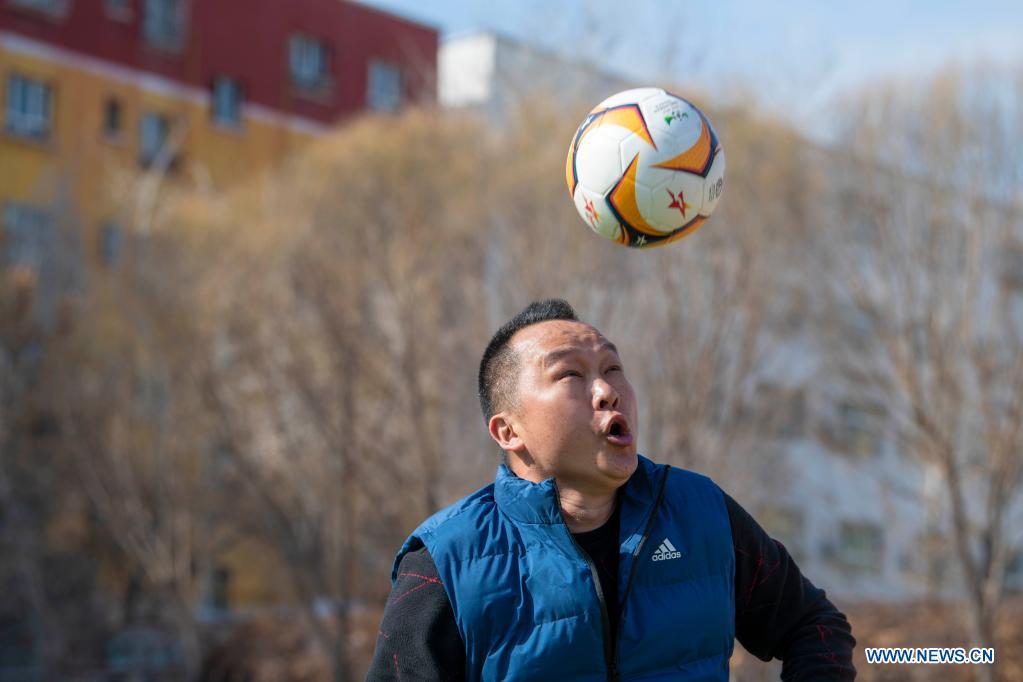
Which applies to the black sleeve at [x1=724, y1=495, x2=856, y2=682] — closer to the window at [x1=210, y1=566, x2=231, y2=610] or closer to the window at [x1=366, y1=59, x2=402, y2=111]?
the window at [x1=210, y1=566, x2=231, y2=610]

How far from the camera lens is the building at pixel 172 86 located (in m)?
26.6

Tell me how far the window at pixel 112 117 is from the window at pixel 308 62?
4.52m

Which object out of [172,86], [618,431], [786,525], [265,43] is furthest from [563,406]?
[265,43]

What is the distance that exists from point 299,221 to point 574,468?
635 inches

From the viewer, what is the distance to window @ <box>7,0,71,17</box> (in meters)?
26.5

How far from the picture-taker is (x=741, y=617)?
3.26 metres

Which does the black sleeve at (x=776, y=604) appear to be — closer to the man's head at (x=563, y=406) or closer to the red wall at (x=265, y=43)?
the man's head at (x=563, y=406)

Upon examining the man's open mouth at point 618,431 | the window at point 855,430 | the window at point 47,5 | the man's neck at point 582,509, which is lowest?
the window at point 855,430

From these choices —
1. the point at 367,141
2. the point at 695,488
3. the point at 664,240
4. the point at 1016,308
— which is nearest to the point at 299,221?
the point at 367,141

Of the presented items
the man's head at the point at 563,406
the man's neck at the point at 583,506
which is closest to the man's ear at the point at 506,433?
the man's head at the point at 563,406

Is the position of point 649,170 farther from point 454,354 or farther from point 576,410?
point 454,354

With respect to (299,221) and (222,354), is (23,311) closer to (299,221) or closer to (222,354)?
(222,354)

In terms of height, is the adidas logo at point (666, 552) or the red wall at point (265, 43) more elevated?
the red wall at point (265, 43)
